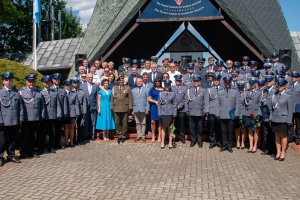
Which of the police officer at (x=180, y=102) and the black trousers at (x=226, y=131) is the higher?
the police officer at (x=180, y=102)

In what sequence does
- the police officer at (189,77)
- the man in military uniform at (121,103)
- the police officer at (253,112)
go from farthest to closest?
the police officer at (189,77)
the man in military uniform at (121,103)
the police officer at (253,112)

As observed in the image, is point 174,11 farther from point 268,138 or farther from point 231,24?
point 268,138

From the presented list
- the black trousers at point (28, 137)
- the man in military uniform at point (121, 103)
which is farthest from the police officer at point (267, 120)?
the black trousers at point (28, 137)

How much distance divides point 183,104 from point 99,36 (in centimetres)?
515

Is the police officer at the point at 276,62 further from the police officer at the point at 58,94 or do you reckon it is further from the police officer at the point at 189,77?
the police officer at the point at 58,94

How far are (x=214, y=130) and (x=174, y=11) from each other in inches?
179

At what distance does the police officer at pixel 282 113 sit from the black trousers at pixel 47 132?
5161 millimetres

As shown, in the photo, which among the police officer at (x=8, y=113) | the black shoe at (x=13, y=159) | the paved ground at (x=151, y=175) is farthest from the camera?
the black shoe at (x=13, y=159)

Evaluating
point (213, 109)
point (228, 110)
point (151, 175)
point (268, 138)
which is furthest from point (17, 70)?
point (268, 138)

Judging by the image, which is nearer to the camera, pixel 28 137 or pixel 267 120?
pixel 28 137

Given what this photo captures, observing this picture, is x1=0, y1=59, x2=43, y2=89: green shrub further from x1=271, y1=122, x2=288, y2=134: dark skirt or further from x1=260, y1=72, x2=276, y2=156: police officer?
x1=271, y1=122, x2=288, y2=134: dark skirt

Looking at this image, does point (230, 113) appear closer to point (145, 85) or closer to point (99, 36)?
point (145, 85)

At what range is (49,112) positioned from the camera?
849 cm

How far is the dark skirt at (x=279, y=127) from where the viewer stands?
25.5ft
